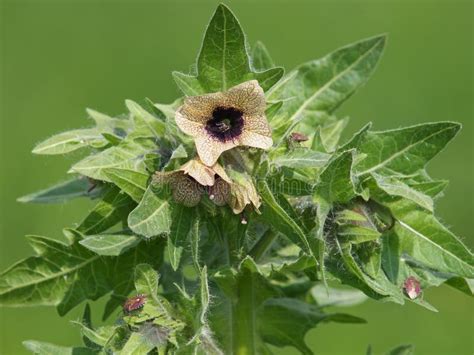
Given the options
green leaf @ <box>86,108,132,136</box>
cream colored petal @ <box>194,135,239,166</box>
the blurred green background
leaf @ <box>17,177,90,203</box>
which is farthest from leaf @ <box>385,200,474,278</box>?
the blurred green background

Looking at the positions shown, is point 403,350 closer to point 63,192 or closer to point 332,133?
point 332,133

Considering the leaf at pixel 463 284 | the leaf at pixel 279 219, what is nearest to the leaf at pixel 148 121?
the leaf at pixel 279 219

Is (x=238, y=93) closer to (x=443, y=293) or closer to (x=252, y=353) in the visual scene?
(x=252, y=353)

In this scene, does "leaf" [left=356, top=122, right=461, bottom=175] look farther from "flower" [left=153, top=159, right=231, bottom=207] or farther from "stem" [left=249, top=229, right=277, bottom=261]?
"flower" [left=153, top=159, right=231, bottom=207]

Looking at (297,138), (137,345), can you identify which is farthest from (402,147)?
(137,345)

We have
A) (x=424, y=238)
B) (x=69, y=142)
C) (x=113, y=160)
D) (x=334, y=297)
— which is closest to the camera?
(x=113, y=160)

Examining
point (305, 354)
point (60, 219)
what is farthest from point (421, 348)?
point (305, 354)
